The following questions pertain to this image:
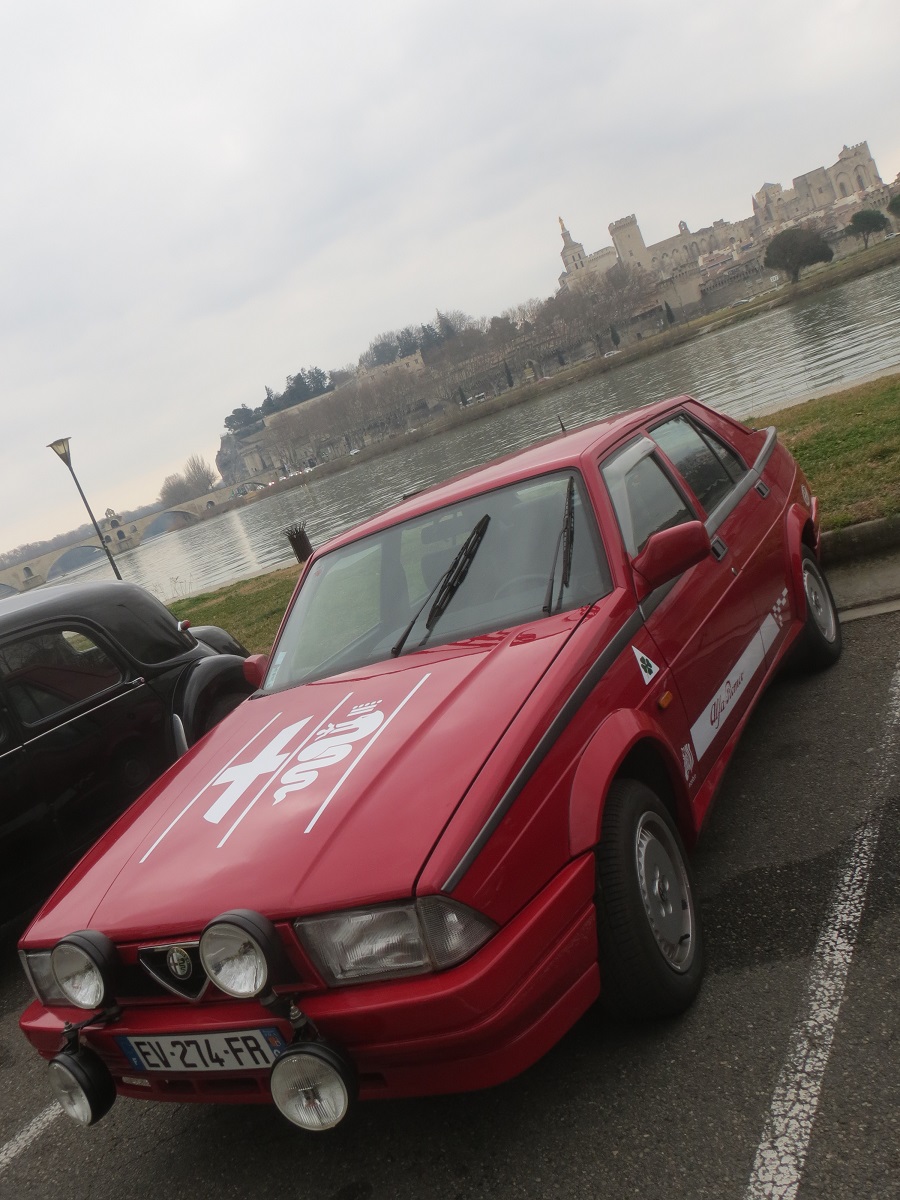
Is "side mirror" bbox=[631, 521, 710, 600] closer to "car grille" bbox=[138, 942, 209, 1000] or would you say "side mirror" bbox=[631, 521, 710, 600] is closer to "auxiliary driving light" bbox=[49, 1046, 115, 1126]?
"car grille" bbox=[138, 942, 209, 1000]

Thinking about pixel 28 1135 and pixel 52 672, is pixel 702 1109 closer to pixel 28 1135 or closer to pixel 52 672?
pixel 28 1135

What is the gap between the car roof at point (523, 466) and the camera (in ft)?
12.5

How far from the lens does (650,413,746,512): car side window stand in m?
4.31

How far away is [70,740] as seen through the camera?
515cm

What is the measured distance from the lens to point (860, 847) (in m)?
3.34

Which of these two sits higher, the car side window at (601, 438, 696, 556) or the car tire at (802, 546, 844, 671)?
the car side window at (601, 438, 696, 556)

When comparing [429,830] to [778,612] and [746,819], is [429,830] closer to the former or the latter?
[746,819]

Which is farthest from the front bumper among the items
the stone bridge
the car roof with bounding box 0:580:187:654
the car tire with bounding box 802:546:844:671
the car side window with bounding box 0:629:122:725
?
the stone bridge

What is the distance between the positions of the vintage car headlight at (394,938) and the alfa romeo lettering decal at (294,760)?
0.35 meters

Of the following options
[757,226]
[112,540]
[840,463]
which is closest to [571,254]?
[757,226]

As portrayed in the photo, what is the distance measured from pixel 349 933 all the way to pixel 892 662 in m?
3.39

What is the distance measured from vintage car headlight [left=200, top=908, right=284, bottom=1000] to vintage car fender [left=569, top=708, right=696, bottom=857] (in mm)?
754

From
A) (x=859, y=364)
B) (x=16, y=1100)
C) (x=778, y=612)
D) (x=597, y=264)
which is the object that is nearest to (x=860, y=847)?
(x=778, y=612)

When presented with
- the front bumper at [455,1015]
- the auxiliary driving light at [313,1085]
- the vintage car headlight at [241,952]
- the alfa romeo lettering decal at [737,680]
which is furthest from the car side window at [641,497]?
the auxiliary driving light at [313,1085]
